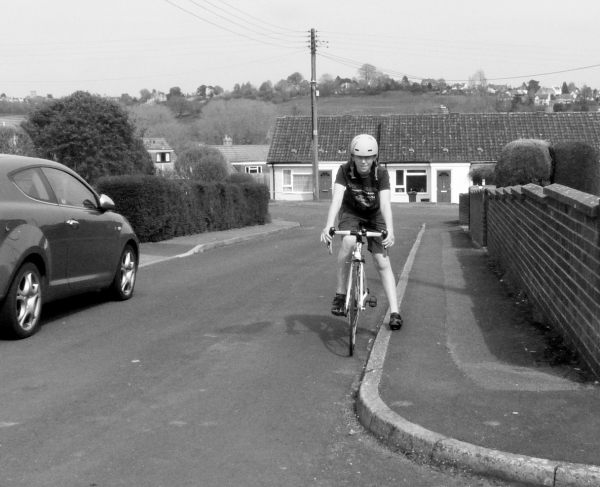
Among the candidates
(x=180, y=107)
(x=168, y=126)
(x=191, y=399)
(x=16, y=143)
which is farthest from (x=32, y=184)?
(x=180, y=107)

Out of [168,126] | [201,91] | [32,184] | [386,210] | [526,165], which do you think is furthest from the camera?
[201,91]

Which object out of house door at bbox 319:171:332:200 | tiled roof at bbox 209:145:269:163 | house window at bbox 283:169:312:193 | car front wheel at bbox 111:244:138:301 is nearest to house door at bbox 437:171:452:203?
house door at bbox 319:171:332:200

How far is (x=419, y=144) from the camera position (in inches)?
2726

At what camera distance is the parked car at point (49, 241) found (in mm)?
8195

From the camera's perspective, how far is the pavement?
4.79 m

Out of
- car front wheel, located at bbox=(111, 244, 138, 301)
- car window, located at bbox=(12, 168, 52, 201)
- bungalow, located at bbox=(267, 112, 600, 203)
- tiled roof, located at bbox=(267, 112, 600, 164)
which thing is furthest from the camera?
tiled roof, located at bbox=(267, 112, 600, 164)

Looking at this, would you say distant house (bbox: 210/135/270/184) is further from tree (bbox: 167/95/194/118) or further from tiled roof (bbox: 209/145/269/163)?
tree (bbox: 167/95/194/118)

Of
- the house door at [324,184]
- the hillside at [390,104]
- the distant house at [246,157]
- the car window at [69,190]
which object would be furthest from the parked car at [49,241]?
the hillside at [390,104]

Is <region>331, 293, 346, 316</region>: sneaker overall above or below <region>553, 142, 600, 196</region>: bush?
below

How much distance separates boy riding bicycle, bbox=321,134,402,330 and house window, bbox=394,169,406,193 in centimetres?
6055

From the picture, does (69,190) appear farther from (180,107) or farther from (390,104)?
(180,107)

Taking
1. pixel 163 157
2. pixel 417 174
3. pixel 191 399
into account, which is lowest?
pixel 417 174

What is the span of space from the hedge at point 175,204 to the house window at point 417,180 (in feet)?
120

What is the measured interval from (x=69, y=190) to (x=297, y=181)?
61988 mm
